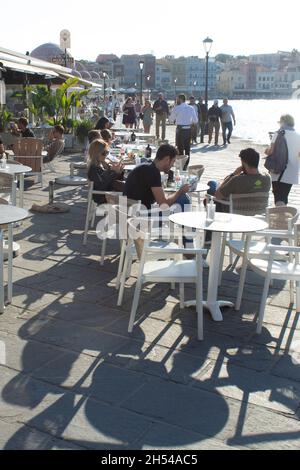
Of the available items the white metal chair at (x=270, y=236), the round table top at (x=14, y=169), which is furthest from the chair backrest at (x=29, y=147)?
the white metal chair at (x=270, y=236)

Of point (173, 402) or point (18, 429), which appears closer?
point (18, 429)

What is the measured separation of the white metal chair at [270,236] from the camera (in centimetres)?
419

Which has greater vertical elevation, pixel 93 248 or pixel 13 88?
pixel 13 88

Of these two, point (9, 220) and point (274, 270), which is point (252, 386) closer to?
point (274, 270)

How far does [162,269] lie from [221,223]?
554 millimetres

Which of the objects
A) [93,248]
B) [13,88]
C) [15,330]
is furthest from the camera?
[13,88]

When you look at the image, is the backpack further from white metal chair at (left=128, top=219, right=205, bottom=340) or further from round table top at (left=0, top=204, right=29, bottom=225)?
round table top at (left=0, top=204, right=29, bottom=225)

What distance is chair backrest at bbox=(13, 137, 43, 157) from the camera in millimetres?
8305

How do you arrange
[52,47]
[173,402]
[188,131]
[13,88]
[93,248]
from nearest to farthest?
[173,402], [93,248], [188,131], [13,88], [52,47]

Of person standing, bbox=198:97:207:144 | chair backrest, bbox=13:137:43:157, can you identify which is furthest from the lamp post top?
chair backrest, bbox=13:137:43:157

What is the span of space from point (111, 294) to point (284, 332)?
1.35 metres
